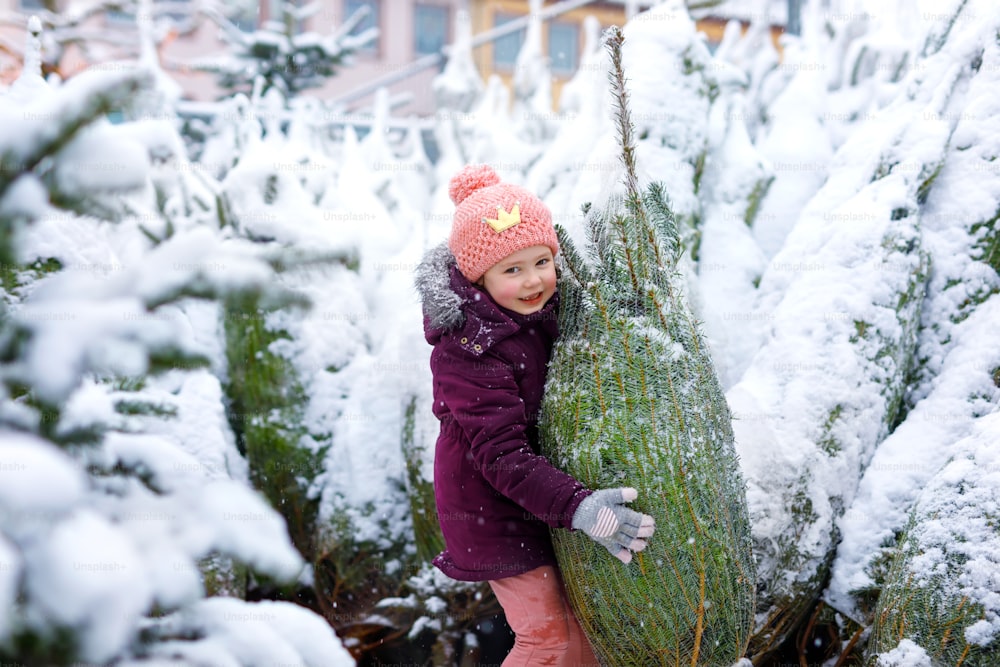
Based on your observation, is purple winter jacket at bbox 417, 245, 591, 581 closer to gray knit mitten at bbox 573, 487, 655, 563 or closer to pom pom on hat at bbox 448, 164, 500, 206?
gray knit mitten at bbox 573, 487, 655, 563

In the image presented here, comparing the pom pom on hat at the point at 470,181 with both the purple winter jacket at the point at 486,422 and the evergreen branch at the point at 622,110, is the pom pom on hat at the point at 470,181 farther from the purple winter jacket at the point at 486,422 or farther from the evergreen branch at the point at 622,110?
the evergreen branch at the point at 622,110

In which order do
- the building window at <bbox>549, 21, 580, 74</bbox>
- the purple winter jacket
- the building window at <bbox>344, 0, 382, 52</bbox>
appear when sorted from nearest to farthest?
1. the purple winter jacket
2. the building window at <bbox>344, 0, 382, 52</bbox>
3. the building window at <bbox>549, 21, 580, 74</bbox>

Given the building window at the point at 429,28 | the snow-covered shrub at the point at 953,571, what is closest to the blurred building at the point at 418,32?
the building window at the point at 429,28

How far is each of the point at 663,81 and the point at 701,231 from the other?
0.64 meters

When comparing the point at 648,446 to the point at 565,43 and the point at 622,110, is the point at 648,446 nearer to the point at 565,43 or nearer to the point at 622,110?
the point at 622,110

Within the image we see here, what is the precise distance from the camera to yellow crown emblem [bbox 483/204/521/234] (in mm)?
1988

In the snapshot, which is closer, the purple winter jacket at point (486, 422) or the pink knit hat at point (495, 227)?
the purple winter jacket at point (486, 422)

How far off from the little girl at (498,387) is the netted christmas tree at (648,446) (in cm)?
15

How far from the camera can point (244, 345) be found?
3.19m

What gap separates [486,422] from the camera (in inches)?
72.8

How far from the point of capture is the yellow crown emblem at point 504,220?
1.99m

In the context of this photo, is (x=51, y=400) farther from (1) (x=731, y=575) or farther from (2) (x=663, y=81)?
(2) (x=663, y=81)

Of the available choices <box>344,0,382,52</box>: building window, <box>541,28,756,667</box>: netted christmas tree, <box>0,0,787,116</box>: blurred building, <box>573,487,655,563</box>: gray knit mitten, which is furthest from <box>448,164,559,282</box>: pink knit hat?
<box>344,0,382,52</box>: building window

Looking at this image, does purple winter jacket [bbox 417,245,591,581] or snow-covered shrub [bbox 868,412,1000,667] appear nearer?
snow-covered shrub [bbox 868,412,1000,667]
